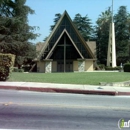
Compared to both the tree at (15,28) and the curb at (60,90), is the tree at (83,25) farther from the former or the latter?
the curb at (60,90)

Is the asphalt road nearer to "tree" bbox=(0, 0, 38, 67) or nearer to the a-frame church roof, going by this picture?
"tree" bbox=(0, 0, 38, 67)

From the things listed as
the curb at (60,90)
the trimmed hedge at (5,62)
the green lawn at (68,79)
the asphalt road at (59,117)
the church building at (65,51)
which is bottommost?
the asphalt road at (59,117)

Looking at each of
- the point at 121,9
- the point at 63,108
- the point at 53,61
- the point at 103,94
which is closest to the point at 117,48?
the point at 121,9

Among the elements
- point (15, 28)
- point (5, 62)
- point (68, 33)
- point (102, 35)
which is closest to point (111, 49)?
point (102, 35)

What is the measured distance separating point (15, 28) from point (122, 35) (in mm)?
40332

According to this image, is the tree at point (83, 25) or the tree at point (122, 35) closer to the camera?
the tree at point (122, 35)

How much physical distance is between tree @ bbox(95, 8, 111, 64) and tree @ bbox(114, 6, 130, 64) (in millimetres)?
3338

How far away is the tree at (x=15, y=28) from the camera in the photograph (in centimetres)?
3906

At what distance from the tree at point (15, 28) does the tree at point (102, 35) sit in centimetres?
3131

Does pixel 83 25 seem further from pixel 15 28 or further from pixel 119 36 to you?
pixel 15 28

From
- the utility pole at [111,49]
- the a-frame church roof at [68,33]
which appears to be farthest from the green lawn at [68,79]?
the utility pole at [111,49]

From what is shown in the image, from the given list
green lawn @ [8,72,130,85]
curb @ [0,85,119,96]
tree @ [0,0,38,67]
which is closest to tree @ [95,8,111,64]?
tree @ [0,0,38,67]

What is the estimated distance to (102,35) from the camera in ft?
234

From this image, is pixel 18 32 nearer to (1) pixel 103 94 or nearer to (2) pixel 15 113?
(1) pixel 103 94
